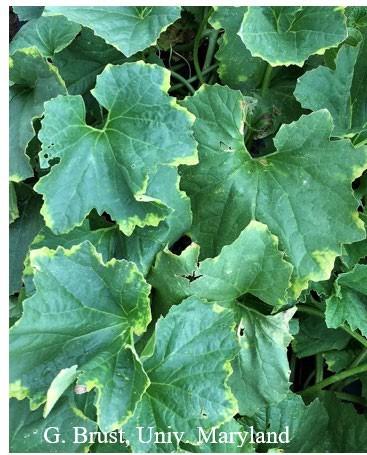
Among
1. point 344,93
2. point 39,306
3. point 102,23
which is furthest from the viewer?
point 344,93

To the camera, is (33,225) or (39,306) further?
(33,225)

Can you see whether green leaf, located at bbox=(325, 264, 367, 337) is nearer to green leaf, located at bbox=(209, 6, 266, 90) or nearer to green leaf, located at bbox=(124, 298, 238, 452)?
green leaf, located at bbox=(124, 298, 238, 452)

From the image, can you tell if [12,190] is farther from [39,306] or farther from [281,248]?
[281,248]

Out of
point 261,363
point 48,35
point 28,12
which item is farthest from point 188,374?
point 28,12

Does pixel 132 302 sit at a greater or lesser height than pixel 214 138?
lesser

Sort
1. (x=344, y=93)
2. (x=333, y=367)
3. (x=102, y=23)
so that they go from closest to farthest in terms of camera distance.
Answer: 1. (x=102, y=23)
2. (x=344, y=93)
3. (x=333, y=367)

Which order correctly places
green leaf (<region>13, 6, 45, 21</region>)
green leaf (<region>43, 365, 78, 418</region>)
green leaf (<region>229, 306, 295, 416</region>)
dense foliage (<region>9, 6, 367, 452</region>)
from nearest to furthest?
1. green leaf (<region>43, 365, 78, 418</region>)
2. dense foliage (<region>9, 6, 367, 452</region>)
3. green leaf (<region>229, 306, 295, 416</region>)
4. green leaf (<region>13, 6, 45, 21</region>)

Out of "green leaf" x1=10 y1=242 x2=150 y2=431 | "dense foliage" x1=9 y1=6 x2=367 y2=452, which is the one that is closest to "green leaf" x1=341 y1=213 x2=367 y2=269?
"dense foliage" x1=9 y1=6 x2=367 y2=452

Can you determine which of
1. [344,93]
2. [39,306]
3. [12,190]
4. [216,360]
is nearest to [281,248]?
[216,360]
